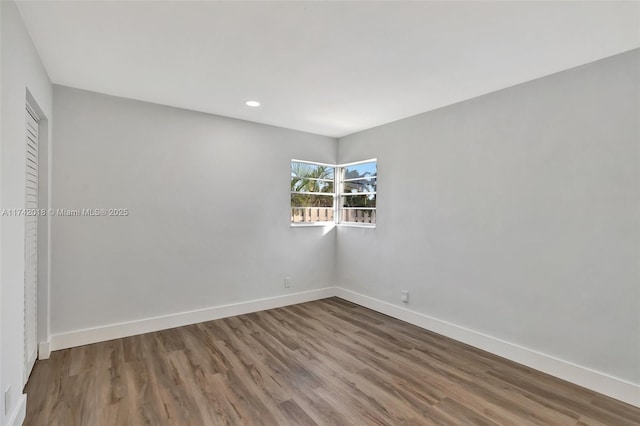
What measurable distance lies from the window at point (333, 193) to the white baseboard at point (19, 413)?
3.21m

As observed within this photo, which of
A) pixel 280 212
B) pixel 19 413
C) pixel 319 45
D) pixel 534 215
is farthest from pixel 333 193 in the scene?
pixel 19 413

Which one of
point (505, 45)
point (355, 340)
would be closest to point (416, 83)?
point (505, 45)

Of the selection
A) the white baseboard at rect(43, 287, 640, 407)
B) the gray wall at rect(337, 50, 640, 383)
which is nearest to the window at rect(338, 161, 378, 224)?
the gray wall at rect(337, 50, 640, 383)

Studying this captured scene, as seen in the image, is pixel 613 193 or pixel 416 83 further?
pixel 416 83

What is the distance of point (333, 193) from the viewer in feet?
16.6

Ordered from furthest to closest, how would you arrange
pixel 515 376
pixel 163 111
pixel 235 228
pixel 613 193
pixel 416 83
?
pixel 235 228, pixel 163 111, pixel 416 83, pixel 515 376, pixel 613 193

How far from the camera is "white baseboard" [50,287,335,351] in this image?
3041mm

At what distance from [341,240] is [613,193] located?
3235 millimetres

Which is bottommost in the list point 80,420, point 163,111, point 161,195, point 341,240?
point 80,420

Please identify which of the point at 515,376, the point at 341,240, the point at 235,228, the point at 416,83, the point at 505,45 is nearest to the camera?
the point at 505,45

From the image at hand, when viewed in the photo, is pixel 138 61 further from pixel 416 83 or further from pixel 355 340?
pixel 355 340

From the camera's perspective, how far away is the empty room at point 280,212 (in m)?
2.00

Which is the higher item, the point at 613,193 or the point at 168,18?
the point at 168,18

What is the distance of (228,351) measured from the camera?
9.85 ft
